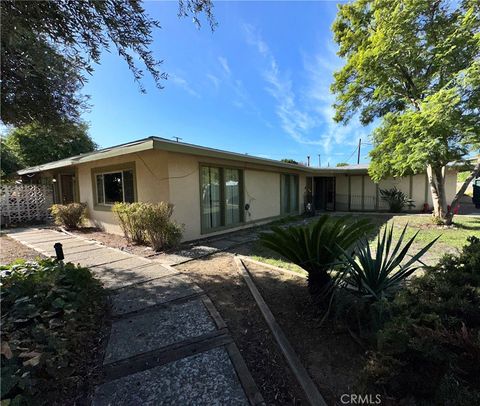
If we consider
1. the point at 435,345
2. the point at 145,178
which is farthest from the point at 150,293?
the point at 145,178

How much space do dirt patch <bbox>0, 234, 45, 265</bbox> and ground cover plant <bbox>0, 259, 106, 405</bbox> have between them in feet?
9.62

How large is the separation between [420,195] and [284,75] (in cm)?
1093

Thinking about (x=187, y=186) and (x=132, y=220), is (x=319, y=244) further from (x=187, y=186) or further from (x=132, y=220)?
(x=132, y=220)

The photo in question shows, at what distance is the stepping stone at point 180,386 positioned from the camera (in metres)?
1.85

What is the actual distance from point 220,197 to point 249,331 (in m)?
5.80

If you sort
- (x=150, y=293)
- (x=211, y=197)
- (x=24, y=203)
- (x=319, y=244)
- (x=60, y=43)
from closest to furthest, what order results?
(x=319, y=244), (x=60, y=43), (x=150, y=293), (x=211, y=197), (x=24, y=203)

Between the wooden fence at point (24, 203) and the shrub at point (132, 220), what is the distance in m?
7.42

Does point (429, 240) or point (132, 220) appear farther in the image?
point (429, 240)

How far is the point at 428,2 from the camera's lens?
303 inches

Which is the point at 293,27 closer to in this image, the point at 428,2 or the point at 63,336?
the point at 428,2

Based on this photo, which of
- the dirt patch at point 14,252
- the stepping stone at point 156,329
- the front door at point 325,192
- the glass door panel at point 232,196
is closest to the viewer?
the stepping stone at point 156,329

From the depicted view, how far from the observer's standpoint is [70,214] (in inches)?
367

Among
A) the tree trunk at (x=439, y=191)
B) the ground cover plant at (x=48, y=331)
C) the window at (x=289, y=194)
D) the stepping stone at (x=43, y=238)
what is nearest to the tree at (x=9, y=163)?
the stepping stone at (x=43, y=238)

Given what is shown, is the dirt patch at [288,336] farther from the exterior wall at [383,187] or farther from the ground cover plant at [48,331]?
the exterior wall at [383,187]
